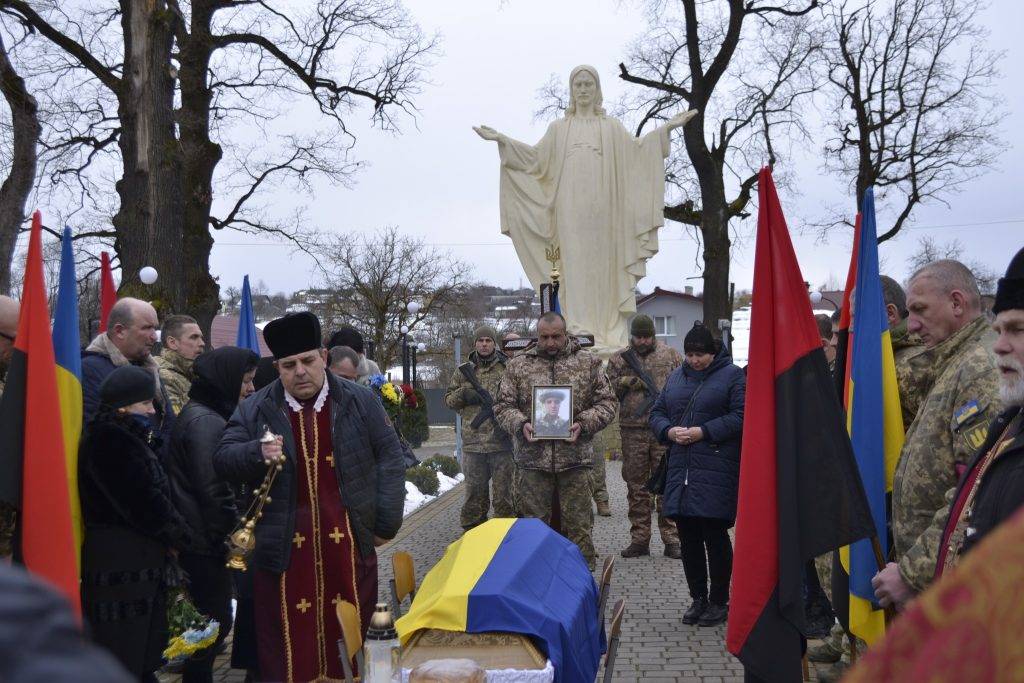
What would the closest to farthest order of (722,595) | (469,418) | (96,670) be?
(96,670) → (722,595) → (469,418)

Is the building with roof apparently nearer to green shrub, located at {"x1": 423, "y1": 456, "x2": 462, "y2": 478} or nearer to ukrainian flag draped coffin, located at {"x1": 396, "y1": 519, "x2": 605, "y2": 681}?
green shrub, located at {"x1": 423, "y1": 456, "x2": 462, "y2": 478}

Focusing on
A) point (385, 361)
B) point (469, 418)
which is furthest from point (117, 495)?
point (385, 361)

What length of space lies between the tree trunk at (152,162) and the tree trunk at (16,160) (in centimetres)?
119

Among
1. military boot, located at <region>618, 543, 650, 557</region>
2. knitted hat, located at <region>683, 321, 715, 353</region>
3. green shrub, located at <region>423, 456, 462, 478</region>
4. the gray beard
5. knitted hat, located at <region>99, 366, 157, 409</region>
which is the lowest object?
military boot, located at <region>618, 543, 650, 557</region>

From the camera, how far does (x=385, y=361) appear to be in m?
33.5

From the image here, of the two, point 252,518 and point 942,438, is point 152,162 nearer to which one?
point 252,518

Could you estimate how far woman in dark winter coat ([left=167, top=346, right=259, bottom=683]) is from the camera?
5.06 m

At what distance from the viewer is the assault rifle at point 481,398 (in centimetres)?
943

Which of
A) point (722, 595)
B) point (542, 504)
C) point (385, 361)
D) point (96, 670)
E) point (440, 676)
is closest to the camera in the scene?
point (96, 670)

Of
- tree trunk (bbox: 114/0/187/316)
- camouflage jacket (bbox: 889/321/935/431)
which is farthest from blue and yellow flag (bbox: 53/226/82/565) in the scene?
tree trunk (bbox: 114/0/187/316)

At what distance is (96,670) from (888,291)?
16.9 feet

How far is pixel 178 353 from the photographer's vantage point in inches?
251

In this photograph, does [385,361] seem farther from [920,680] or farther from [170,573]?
[920,680]

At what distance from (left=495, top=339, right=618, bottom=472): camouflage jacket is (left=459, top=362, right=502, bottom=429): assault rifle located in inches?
55.9
